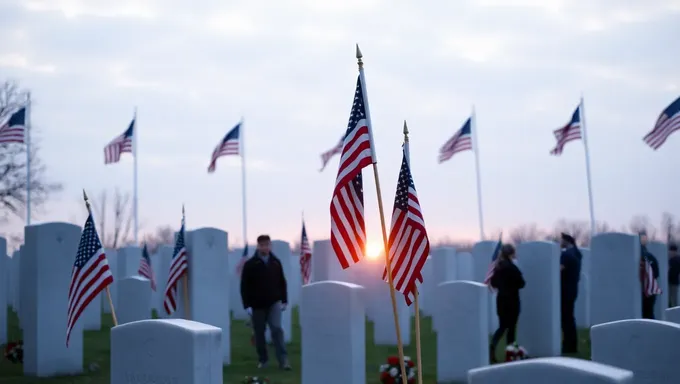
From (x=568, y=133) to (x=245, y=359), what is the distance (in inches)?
Answer: 423

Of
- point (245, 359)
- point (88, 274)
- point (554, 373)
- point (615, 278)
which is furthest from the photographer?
point (615, 278)

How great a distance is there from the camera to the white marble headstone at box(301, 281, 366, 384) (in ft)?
30.6

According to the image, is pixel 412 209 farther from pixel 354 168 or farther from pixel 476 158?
pixel 476 158

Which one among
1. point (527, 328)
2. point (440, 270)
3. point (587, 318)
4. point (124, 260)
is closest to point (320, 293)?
point (527, 328)

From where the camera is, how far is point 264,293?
1216 cm

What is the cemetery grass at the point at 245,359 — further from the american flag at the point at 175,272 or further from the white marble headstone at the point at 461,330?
the american flag at the point at 175,272

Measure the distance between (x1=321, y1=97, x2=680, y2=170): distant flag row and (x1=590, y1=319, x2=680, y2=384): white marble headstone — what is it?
461 inches

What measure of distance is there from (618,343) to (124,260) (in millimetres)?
18968

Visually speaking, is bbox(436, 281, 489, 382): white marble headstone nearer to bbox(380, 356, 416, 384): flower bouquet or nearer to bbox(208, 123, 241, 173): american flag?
bbox(380, 356, 416, 384): flower bouquet

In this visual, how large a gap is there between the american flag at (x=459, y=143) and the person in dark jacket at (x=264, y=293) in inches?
412

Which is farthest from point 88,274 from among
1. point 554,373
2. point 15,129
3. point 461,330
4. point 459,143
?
point 459,143

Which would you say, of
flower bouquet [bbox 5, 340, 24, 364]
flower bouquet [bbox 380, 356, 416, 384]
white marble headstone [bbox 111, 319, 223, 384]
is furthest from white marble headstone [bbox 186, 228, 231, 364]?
white marble headstone [bbox 111, 319, 223, 384]

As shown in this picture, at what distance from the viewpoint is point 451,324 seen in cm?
1140

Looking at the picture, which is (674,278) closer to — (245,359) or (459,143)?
(459,143)
